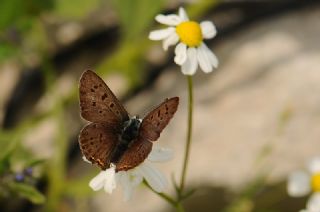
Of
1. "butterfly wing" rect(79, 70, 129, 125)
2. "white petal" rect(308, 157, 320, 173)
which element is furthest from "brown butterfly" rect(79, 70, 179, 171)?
"white petal" rect(308, 157, 320, 173)

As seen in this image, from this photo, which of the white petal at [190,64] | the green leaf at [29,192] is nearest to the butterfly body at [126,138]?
→ the white petal at [190,64]

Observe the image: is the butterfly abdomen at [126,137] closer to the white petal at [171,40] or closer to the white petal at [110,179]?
the white petal at [110,179]

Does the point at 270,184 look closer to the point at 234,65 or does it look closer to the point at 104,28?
the point at 234,65

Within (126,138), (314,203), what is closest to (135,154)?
(126,138)

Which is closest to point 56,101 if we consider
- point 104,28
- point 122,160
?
point 104,28

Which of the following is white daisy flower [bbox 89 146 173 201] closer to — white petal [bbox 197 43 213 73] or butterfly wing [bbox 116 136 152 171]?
butterfly wing [bbox 116 136 152 171]
